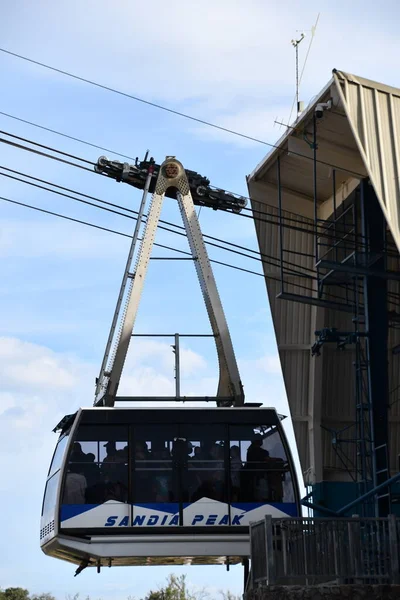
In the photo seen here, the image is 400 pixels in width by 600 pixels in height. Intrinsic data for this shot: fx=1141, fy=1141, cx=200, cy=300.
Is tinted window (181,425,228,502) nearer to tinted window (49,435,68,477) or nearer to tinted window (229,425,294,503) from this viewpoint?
tinted window (229,425,294,503)

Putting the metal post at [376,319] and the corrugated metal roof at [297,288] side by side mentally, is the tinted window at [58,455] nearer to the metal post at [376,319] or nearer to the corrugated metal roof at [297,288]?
the metal post at [376,319]

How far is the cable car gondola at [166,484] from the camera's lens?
53.8 feet

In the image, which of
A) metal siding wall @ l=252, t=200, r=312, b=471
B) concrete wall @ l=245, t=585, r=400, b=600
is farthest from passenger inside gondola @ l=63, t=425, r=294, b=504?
metal siding wall @ l=252, t=200, r=312, b=471

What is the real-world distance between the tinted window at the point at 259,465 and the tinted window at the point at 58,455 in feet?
8.11

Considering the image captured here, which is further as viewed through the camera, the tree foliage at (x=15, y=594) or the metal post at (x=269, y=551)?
the tree foliage at (x=15, y=594)

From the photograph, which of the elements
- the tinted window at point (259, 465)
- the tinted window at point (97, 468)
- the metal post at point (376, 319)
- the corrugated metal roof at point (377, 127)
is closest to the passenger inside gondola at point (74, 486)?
the tinted window at point (97, 468)

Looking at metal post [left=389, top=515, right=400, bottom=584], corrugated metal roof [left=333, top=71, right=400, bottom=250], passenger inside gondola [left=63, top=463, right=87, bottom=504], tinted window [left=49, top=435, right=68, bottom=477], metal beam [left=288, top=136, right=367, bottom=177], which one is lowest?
metal post [left=389, top=515, right=400, bottom=584]

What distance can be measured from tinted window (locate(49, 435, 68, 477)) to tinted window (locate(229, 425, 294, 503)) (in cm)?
247

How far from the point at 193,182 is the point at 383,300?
4660 millimetres

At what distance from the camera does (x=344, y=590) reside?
44.6 ft

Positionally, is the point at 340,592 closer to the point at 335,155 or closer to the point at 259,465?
the point at 259,465

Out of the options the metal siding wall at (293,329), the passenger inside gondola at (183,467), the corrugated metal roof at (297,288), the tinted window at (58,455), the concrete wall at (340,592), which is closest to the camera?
the concrete wall at (340,592)

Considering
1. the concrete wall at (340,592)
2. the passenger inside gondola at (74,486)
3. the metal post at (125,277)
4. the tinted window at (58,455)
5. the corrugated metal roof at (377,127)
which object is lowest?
the concrete wall at (340,592)

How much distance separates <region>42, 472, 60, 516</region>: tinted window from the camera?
16719mm
